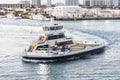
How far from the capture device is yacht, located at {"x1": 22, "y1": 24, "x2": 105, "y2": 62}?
2047 cm

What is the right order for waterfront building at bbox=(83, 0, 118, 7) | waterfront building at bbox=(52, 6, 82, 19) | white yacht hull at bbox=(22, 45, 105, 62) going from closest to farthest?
white yacht hull at bbox=(22, 45, 105, 62) → waterfront building at bbox=(52, 6, 82, 19) → waterfront building at bbox=(83, 0, 118, 7)

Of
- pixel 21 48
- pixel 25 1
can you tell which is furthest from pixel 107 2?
pixel 21 48

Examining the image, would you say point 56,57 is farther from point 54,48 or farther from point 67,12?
point 67,12

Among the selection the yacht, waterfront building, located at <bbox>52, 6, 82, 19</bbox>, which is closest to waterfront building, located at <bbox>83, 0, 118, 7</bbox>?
waterfront building, located at <bbox>52, 6, 82, 19</bbox>

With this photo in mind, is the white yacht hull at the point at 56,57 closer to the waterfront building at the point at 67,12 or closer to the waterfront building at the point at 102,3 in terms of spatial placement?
the waterfront building at the point at 67,12

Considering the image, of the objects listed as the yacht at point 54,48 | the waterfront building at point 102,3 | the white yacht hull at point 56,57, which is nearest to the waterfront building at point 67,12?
the waterfront building at point 102,3

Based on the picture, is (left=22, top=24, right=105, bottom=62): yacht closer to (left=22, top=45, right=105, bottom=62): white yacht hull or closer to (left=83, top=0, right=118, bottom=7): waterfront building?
(left=22, top=45, right=105, bottom=62): white yacht hull

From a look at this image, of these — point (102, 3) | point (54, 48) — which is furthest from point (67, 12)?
point (54, 48)

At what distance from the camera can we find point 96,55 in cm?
2305

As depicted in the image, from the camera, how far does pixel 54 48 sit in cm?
2166

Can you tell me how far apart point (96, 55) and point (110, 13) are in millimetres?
55531

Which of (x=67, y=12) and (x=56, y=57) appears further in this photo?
A: (x=67, y=12)

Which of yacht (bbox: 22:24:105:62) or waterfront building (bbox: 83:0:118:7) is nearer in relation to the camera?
yacht (bbox: 22:24:105:62)

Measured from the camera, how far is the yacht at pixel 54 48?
20469 mm
